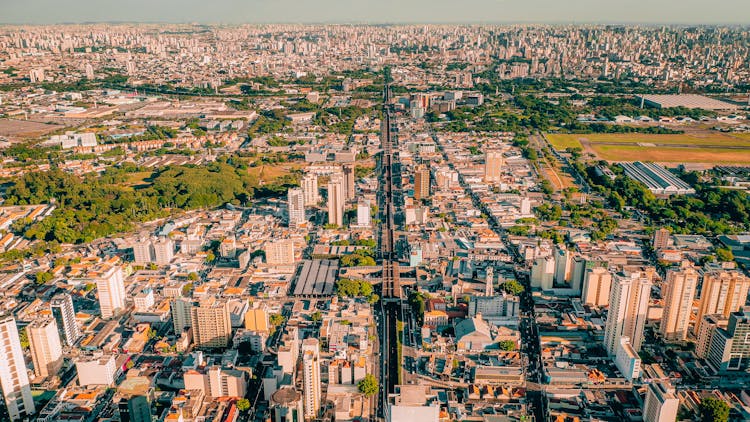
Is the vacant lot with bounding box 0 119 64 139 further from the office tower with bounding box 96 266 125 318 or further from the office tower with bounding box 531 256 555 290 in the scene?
the office tower with bounding box 531 256 555 290

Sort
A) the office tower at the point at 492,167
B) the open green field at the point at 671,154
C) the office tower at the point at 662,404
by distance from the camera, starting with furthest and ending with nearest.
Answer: the open green field at the point at 671,154 → the office tower at the point at 492,167 → the office tower at the point at 662,404

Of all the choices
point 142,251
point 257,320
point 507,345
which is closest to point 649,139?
point 507,345

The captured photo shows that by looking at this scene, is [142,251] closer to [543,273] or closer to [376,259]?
[376,259]

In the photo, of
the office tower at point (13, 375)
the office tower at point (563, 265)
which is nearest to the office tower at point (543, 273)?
the office tower at point (563, 265)

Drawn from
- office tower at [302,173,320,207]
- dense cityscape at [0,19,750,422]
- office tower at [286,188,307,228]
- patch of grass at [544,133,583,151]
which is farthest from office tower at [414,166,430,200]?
patch of grass at [544,133,583,151]

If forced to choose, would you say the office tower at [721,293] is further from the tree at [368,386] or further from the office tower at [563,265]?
the tree at [368,386]

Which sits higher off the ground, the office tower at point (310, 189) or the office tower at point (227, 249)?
the office tower at point (310, 189)
